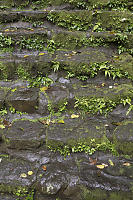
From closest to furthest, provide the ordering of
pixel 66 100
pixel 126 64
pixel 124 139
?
pixel 124 139, pixel 66 100, pixel 126 64

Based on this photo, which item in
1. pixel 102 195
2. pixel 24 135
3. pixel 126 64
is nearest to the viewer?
pixel 102 195

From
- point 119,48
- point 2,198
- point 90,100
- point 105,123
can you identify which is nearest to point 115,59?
point 119,48

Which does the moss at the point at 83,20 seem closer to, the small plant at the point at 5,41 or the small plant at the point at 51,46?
the small plant at the point at 51,46

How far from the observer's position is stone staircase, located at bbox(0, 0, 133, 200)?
84.4 inches

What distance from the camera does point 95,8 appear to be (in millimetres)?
3934

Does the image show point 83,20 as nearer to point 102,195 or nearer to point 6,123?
point 6,123

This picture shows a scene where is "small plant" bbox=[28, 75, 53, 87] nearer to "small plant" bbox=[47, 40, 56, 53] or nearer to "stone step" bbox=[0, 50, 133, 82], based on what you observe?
"stone step" bbox=[0, 50, 133, 82]

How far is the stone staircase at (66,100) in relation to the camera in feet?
7.03

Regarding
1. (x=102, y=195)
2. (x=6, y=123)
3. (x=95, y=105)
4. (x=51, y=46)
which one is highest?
(x=51, y=46)

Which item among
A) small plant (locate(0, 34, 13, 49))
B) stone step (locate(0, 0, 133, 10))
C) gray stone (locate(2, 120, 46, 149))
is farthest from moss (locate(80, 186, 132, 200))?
stone step (locate(0, 0, 133, 10))

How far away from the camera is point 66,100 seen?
113 inches

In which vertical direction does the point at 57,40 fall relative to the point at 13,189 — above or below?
above

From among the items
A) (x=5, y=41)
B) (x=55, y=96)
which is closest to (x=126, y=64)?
(x=55, y=96)

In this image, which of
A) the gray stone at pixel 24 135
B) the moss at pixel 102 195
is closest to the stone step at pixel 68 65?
the gray stone at pixel 24 135
